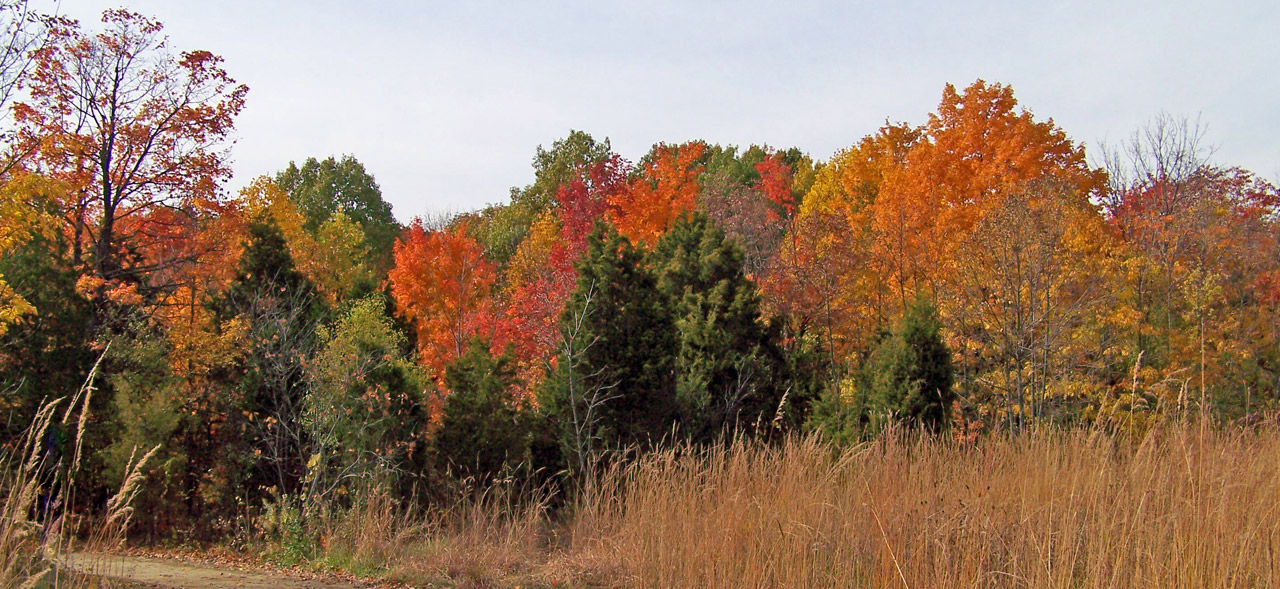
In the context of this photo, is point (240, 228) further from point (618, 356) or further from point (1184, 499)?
point (1184, 499)

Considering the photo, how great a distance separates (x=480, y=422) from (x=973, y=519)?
412 inches

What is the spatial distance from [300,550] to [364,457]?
1.53 meters

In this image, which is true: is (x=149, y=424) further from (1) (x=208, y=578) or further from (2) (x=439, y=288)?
(2) (x=439, y=288)

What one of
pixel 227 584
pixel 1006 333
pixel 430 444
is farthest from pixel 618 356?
pixel 227 584

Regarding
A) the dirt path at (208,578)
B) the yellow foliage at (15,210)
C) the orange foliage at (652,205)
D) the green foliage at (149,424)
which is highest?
the orange foliage at (652,205)

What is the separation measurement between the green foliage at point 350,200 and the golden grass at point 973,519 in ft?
132

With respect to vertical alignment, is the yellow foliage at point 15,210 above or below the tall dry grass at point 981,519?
above

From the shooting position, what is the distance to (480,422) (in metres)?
14.0

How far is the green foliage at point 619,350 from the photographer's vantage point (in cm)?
1512

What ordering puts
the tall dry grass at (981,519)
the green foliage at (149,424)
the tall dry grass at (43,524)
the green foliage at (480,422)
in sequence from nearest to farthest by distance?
the tall dry grass at (43,524)
the tall dry grass at (981,519)
the green foliage at (149,424)
the green foliage at (480,422)

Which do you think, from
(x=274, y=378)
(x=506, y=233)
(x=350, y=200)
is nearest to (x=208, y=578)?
(x=274, y=378)

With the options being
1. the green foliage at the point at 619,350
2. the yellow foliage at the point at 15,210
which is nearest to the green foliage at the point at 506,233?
the green foliage at the point at 619,350

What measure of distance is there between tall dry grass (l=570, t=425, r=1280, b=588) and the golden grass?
0.01 metres

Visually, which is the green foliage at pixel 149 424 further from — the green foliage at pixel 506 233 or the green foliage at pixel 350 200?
the green foliage at pixel 350 200
